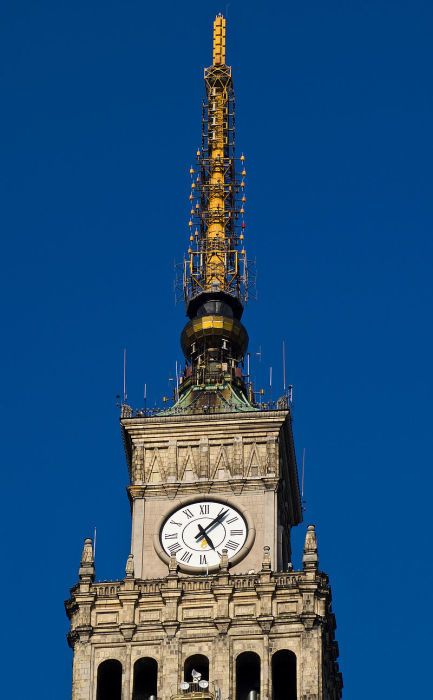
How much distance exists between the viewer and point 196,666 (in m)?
102

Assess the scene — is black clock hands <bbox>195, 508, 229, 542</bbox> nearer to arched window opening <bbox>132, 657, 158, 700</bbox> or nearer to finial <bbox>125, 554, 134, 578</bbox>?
finial <bbox>125, 554, 134, 578</bbox>

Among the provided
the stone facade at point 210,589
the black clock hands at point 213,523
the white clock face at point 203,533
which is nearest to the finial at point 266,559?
the stone facade at point 210,589

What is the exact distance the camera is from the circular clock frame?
106 meters

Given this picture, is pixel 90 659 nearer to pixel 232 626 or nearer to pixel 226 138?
pixel 232 626

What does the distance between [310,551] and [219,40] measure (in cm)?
3629

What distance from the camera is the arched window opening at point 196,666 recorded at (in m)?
102

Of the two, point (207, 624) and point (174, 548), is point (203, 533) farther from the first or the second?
point (207, 624)

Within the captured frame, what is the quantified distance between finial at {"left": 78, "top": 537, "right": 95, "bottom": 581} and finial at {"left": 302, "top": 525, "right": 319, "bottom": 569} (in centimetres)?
890

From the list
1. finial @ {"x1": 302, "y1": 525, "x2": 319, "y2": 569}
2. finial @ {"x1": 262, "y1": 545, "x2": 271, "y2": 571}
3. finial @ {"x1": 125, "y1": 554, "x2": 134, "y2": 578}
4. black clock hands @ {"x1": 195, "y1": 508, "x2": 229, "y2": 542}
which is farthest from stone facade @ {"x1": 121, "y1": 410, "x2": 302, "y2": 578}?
finial @ {"x1": 302, "y1": 525, "x2": 319, "y2": 569}

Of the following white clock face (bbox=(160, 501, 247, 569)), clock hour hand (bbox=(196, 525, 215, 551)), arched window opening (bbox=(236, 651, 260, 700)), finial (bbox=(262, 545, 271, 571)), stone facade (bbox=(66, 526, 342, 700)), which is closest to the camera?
stone facade (bbox=(66, 526, 342, 700))

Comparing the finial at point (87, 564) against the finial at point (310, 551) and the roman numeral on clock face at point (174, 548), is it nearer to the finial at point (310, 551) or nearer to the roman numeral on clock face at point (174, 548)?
the roman numeral on clock face at point (174, 548)

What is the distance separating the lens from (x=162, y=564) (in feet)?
350

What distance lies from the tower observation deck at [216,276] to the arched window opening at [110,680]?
14.1 metres

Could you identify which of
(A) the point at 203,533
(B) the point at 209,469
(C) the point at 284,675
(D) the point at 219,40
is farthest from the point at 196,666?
(D) the point at 219,40
